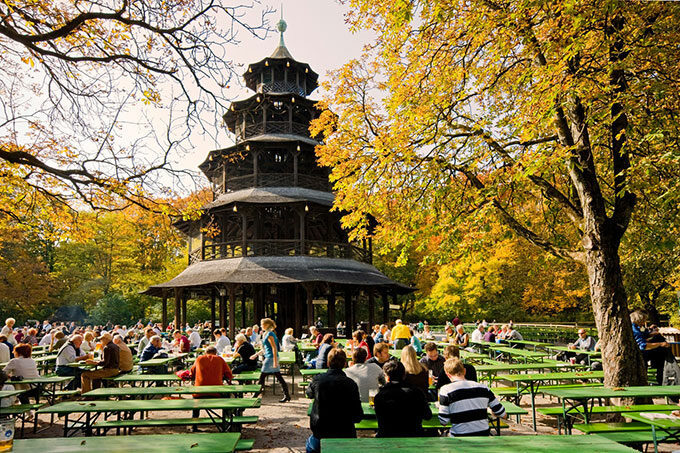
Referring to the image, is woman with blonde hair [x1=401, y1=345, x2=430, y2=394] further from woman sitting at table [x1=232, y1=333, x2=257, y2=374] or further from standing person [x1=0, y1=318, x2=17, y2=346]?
standing person [x1=0, y1=318, x2=17, y2=346]

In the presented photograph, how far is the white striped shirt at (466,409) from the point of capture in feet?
15.5

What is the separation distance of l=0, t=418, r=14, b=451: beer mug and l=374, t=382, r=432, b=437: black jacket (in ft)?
11.1

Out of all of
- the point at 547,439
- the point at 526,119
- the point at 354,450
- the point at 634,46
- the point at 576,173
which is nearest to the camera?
the point at 354,450

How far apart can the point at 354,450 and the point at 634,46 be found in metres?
7.52

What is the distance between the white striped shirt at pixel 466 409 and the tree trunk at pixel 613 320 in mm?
4105

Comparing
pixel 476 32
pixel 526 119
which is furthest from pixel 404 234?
pixel 476 32

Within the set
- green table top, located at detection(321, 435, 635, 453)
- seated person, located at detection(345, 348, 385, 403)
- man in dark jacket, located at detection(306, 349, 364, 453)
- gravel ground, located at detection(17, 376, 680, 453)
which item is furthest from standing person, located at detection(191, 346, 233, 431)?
green table top, located at detection(321, 435, 635, 453)

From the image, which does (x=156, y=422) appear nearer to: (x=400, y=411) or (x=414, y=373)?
(x=414, y=373)

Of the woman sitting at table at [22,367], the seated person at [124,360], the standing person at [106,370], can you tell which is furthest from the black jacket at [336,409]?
the woman sitting at table at [22,367]

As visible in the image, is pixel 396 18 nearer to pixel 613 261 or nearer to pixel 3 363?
pixel 613 261

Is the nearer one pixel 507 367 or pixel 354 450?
pixel 354 450

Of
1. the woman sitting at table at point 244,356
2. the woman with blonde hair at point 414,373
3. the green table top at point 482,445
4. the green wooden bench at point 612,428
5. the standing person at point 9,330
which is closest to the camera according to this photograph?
the green table top at point 482,445

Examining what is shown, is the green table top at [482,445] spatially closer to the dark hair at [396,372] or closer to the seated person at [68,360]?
the dark hair at [396,372]

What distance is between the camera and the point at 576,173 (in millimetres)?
8273
